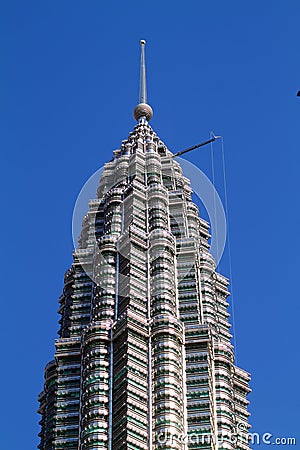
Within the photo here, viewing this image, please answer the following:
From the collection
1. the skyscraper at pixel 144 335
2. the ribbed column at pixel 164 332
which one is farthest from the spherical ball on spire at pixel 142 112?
the ribbed column at pixel 164 332

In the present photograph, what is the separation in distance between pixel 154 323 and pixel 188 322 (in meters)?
7.21

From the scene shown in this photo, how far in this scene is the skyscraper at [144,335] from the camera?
427 ft

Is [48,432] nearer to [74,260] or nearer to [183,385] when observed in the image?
[183,385]

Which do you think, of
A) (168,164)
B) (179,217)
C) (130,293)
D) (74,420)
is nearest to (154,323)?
(130,293)

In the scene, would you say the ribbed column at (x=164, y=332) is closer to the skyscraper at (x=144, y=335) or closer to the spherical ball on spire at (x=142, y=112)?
the skyscraper at (x=144, y=335)

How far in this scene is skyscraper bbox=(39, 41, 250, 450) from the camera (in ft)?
427

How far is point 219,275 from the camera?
163125 millimetres

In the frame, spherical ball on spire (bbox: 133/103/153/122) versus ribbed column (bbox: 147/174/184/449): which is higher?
spherical ball on spire (bbox: 133/103/153/122)

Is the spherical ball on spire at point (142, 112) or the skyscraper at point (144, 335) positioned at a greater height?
the spherical ball on spire at point (142, 112)

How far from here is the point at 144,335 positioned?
139 metres

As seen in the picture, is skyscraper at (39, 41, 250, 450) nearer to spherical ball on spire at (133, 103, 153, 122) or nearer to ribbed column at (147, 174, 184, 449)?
ribbed column at (147, 174, 184, 449)

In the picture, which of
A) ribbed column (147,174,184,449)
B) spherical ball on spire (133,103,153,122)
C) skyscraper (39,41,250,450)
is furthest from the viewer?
spherical ball on spire (133,103,153,122)

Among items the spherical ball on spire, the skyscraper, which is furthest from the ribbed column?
the spherical ball on spire

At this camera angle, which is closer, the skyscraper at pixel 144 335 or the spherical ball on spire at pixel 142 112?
the skyscraper at pixel 144 335
